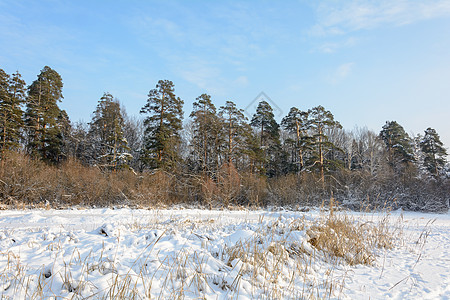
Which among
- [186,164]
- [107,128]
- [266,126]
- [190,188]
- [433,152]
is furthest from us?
[433,152]

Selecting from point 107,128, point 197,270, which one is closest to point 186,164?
point 107,128

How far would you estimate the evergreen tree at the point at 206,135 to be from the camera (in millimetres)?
27375

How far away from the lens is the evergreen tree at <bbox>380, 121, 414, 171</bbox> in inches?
1439

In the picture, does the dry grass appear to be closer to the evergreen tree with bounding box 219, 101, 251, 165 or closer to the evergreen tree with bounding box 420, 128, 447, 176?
the evergreen tree with bounding box 219, 101, 251, 165

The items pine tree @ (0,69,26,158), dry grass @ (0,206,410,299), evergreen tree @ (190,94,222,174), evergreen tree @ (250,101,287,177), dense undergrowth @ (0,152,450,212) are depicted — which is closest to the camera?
dry grass @ (0,206,410,299)

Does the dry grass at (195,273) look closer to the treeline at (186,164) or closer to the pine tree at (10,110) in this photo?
the treeline at (186,164)

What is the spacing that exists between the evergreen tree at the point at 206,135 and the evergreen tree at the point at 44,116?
52.6 feet

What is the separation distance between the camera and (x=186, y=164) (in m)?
27.0

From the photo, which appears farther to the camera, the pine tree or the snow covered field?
the pine tree

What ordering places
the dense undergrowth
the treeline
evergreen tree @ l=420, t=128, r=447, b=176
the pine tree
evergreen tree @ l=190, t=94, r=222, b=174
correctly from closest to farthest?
1. the dense undergrowth
2. the treeline
3. the pine tree
4. evergreen tree @ l=190, t=94, r=222, b=174
5. evergreen tree @ l=420, t=128, r=447, b=176

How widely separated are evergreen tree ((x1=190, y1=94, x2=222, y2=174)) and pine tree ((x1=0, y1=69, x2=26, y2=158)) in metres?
16.7

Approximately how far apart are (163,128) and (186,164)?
4505 mm

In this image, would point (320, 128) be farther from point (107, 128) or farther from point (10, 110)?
point (10, 110)

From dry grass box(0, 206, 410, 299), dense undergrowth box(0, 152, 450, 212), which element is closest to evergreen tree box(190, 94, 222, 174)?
dense undergrowth box(0, 152, 450, 212)
